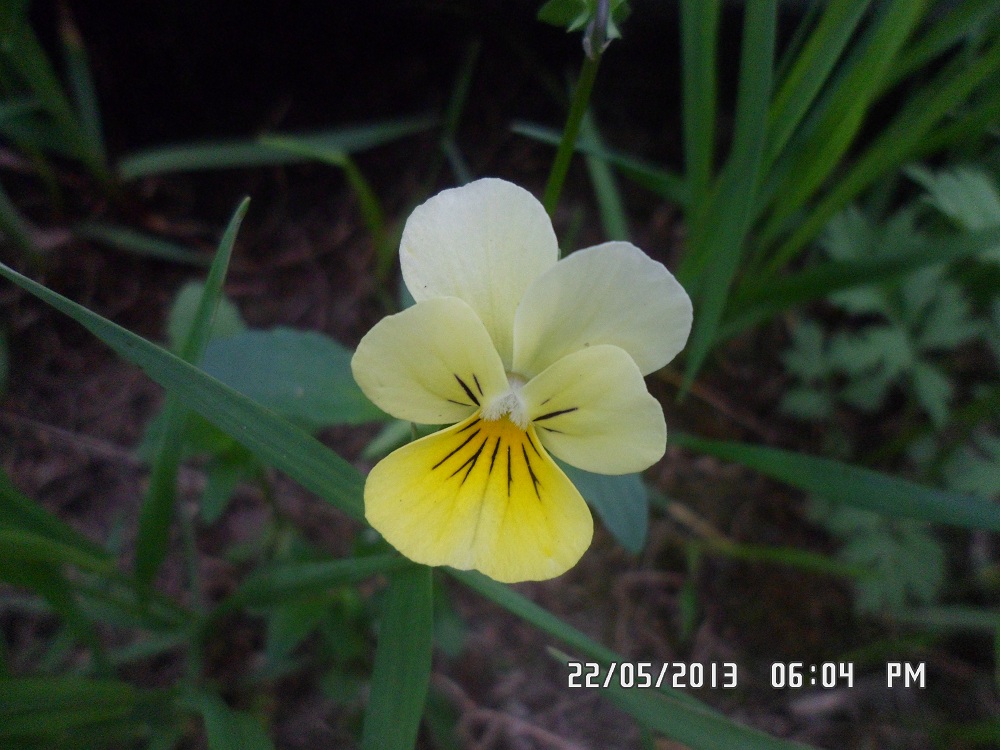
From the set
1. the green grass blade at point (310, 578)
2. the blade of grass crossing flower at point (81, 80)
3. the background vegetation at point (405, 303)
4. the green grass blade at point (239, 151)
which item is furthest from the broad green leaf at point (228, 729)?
the blade of grass crossing flower at point (81, 80)

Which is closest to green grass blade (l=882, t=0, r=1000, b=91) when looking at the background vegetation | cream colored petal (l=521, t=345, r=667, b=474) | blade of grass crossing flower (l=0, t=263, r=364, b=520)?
the background vegetation

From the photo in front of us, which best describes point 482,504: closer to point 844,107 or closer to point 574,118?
point 574,118

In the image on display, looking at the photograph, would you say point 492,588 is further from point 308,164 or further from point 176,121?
point 176,121

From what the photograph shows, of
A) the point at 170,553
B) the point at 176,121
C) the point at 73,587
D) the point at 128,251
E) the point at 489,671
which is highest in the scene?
the point at 176,121

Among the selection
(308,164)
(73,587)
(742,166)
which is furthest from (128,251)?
(742,166)

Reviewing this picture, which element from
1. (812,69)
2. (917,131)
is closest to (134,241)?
(812,69)

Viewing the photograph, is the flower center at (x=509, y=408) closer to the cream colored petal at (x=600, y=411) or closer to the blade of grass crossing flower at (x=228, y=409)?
the cream colored petal at (x=600, y=411)
